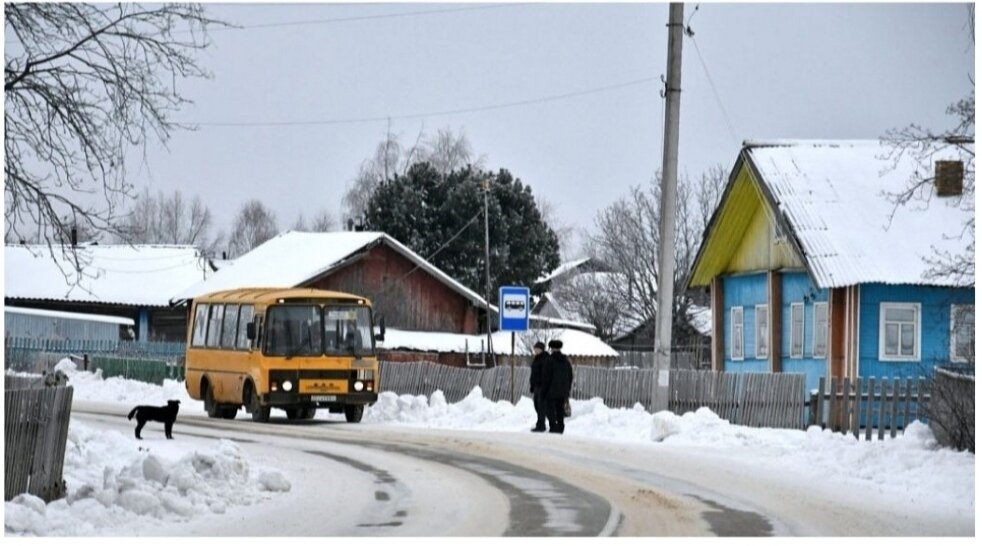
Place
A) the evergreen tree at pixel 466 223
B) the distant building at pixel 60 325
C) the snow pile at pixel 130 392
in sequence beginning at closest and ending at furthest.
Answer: the snow pile at pixel 130 392
the distant building at pixel 60 325
the evergreen tree at pixel 466 223

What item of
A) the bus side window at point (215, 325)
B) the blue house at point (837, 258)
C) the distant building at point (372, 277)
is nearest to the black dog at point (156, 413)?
the bus side window at point (215, 325)

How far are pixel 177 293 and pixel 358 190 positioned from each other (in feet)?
75.0

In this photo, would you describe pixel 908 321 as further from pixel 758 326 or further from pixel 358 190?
pixel 358 190

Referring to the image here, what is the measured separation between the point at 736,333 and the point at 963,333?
927cm

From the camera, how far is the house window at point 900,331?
38312 millimetres

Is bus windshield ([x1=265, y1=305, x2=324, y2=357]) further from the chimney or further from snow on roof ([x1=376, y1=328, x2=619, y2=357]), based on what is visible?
snow on roof ([x1=376, y1=328, x2=619, y2=357])

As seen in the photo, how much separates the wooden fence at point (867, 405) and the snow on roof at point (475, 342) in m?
32.6

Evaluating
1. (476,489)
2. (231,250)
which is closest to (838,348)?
(476,489)

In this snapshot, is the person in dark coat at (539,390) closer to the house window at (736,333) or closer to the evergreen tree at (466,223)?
the house window at (736,333)

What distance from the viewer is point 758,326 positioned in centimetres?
4472

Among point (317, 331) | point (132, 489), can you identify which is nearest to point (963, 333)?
point (317, 331)

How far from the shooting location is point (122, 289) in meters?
82.2

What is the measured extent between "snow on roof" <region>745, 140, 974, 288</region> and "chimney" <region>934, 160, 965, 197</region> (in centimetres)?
23

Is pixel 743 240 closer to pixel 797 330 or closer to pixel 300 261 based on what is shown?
pixel 797 330
